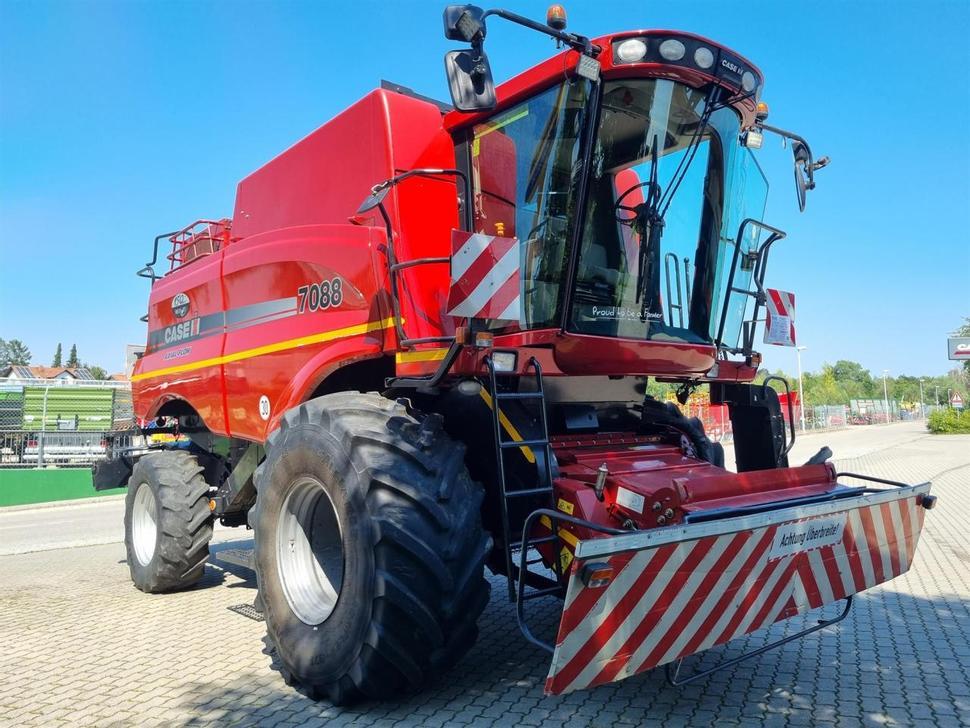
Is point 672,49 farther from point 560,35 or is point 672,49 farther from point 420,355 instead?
point 420,355

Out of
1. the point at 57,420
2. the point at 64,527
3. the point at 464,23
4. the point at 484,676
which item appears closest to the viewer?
the point at 464,23

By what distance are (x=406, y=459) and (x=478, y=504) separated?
16.2 inches

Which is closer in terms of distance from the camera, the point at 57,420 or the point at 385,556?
the point at 385,556

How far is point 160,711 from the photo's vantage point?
3715 millimetres

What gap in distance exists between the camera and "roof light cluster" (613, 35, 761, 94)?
3.83 metres

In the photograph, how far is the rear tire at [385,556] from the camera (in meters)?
3.32

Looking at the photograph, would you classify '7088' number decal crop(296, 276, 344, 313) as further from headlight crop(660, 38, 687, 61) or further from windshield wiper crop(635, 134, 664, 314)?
headlight crop(660, 38, 687, 61)

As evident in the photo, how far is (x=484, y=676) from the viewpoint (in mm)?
4121

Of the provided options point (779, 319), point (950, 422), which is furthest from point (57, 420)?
point (950, 422)

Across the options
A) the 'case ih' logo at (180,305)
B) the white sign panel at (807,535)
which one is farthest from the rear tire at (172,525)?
the white sign panel at (807,535)

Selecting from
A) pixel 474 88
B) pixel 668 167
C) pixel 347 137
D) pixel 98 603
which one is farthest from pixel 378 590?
pixel 98 603

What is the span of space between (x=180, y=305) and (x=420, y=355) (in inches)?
152

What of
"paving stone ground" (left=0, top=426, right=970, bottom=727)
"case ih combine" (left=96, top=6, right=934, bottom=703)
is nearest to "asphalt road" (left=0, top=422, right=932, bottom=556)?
"paving stone ground" (left=0, top=426, right=970, bottom=727)

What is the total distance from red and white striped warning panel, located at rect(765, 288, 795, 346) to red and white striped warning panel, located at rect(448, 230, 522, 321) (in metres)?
2.36
